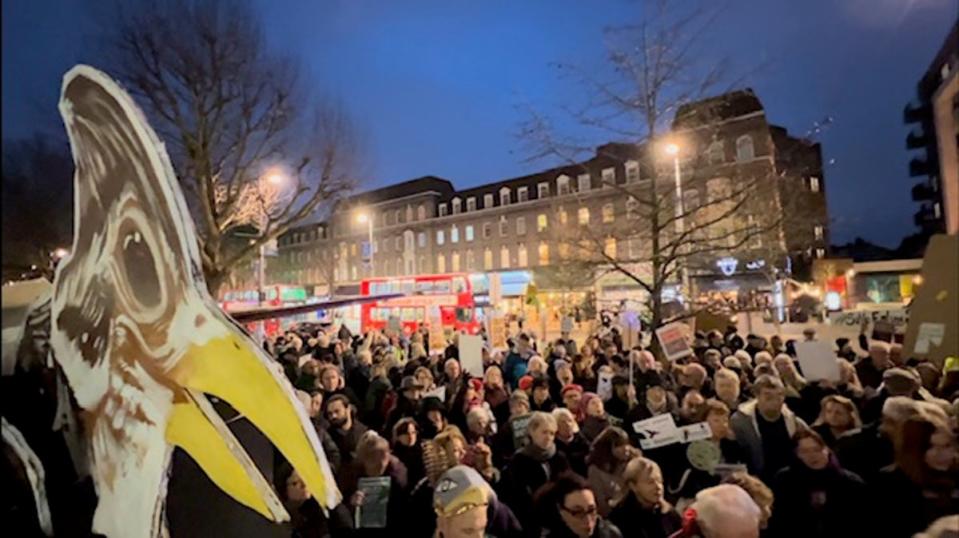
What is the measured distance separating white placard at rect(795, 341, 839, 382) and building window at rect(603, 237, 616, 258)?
116 inches

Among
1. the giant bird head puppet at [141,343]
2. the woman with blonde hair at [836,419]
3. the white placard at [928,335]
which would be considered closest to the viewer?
the giant bird head puppet at [141,343]

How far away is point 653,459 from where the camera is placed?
4266 millimetres

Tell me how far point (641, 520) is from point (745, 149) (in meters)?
5.80

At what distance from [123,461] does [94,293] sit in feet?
1.64

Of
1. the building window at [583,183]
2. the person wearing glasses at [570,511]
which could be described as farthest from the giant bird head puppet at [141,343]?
the building window at [583,183]

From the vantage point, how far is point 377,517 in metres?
3.29

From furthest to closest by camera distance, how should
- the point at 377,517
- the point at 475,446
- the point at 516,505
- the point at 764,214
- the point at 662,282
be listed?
the point at 662,282 < the point at 764,214 < the point at 475,446 < the point at 516,505 < the point at 377,517

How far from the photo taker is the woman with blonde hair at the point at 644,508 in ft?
10.2

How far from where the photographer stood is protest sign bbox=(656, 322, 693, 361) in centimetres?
618

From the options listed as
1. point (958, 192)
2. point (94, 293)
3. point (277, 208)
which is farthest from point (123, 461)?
point (277, 208)

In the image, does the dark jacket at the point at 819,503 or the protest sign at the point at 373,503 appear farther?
the protest sign at the point at 373,503

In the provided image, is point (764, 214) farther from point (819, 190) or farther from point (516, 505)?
point (516, 505)

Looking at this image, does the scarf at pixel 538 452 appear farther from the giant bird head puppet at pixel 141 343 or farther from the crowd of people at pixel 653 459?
the giant bird head puppet at pixel 141 343

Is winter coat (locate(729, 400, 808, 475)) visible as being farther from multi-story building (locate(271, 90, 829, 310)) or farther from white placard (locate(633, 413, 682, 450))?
multi-story building (locate(271, 90, 829, 310))
